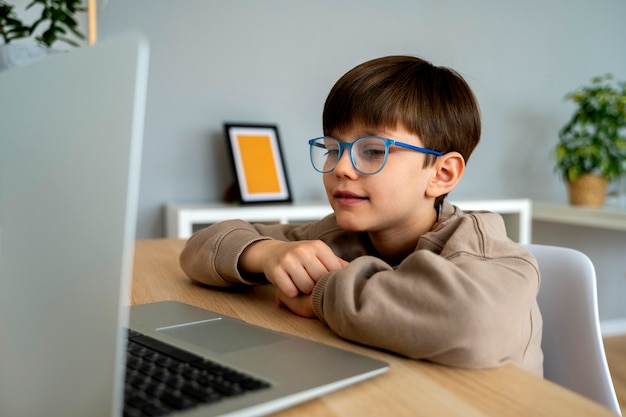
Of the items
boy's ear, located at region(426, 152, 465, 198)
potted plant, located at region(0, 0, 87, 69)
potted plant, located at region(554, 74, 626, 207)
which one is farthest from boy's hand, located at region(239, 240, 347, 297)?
potted plant, located at region(554, 74, 626, 207)

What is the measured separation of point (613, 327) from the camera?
10.6 ft

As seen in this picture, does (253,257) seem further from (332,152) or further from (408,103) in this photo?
(408,103)

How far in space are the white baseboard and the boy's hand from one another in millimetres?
2918

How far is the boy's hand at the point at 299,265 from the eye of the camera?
0.75 metres

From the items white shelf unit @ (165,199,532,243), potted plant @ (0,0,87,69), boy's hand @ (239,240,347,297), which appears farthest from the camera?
white shelf unit @ (165,199,532,243)

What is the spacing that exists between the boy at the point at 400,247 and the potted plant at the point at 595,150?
7.02 ft

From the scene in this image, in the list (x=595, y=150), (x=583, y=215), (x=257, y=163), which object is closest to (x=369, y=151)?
(x=257, y=163)

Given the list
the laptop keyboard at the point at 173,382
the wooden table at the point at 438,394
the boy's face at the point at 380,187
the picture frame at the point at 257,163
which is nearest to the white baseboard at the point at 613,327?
the picture frame at the point at 257,163

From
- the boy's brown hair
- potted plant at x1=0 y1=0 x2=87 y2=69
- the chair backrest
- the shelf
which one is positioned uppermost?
potted plant at x1=0 y1=0 x2=87 y2=69

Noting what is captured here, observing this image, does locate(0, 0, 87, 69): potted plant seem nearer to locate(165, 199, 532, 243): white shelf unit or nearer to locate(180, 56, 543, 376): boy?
locate(180, 56, 543, 376): boy

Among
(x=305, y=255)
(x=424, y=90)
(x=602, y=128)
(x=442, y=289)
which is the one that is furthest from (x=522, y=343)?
(x=602, y=128)

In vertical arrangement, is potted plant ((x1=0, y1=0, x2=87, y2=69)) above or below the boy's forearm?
above

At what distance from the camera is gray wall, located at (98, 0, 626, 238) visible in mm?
2449

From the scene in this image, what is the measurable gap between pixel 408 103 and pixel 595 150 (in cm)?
227
